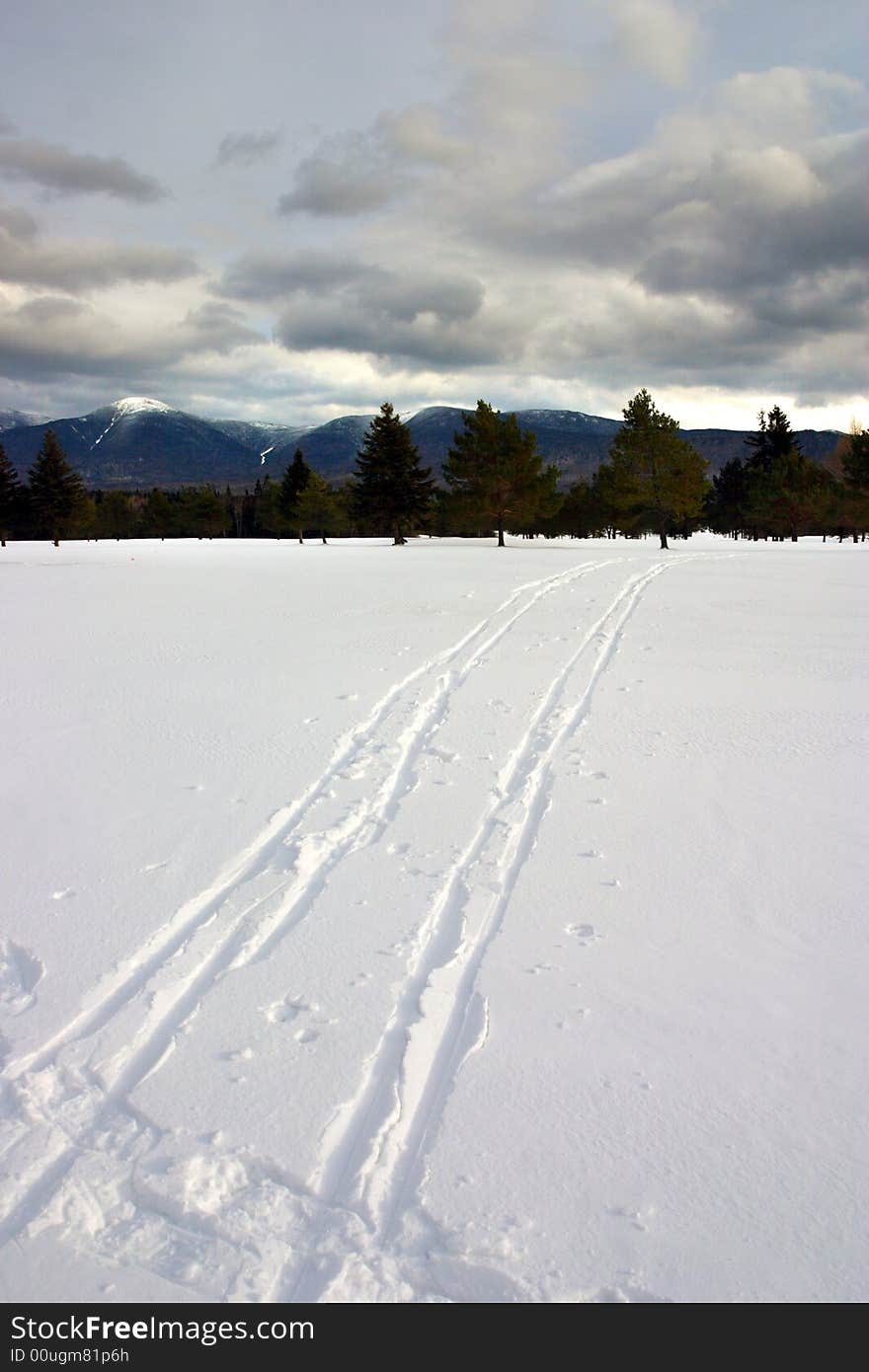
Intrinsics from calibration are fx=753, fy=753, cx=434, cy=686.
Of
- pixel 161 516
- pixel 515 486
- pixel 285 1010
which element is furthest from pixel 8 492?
pixel 285 1010

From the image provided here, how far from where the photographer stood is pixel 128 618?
15.8 meters

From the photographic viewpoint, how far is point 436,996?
3939mm

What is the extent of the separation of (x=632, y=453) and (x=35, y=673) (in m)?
36.5

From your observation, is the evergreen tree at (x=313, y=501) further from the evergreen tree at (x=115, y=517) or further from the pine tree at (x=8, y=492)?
the evergreen tree at (x=115, y=517)

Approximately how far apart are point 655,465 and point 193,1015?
1629 inches

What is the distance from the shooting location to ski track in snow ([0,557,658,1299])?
288cm

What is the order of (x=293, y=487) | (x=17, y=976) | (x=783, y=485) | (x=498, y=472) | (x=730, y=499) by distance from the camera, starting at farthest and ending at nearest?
1. (x=730, y=499)
2. (x=293, y=487)
3. (x=783, y=485)
4. (x=498, y=472)
5. (x=17, y=976)

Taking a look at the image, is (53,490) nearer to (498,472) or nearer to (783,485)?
(498,472)

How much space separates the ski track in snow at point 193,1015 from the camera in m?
2.88

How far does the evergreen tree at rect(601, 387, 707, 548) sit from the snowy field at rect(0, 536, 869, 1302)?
3396 cm

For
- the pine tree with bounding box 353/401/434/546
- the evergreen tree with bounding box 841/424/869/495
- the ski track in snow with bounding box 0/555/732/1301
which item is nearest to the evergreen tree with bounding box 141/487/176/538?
the pine tree with bounding box 353/401/434/546

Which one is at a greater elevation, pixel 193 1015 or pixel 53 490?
pixel 53 490

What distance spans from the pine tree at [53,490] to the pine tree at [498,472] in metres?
31.0

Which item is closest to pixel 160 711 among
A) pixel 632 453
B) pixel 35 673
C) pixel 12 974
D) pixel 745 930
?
pixel 35 673
